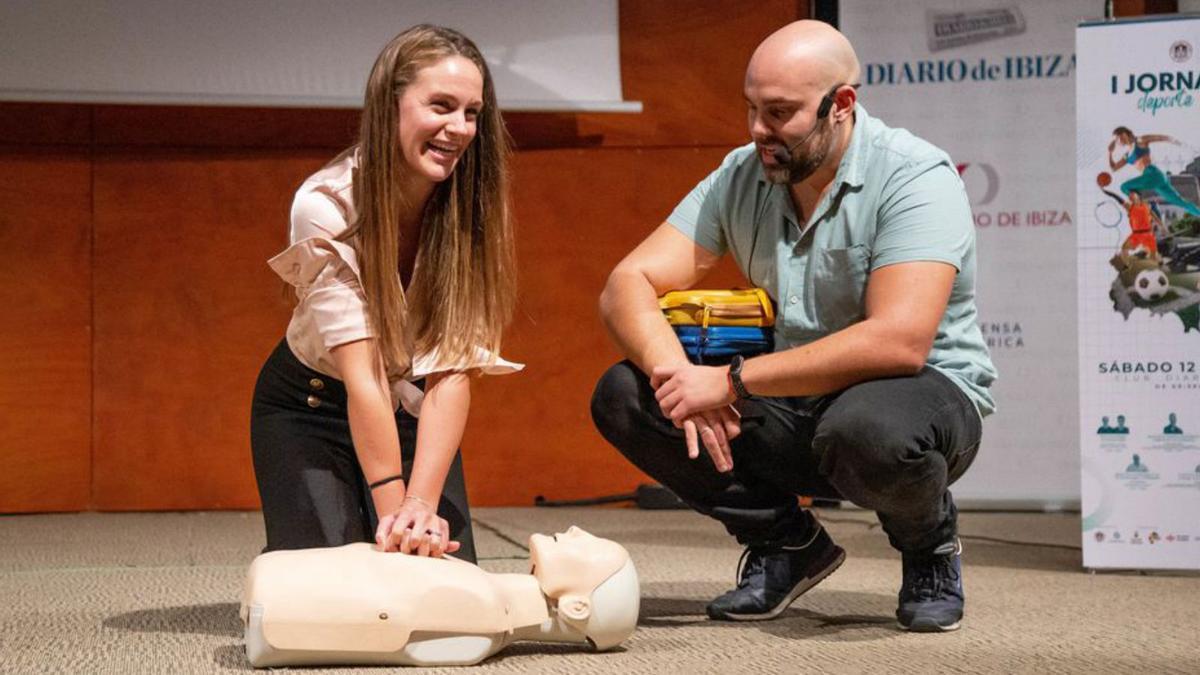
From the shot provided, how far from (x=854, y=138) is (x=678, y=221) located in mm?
359

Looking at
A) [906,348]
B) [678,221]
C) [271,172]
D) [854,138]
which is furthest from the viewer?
[271,172]

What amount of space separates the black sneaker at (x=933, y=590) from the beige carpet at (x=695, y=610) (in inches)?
1.3

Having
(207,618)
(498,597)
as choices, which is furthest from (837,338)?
(207,618)

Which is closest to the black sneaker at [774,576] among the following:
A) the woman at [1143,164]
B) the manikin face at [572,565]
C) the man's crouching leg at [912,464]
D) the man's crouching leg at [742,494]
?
the man's crouching leg at [742,494]

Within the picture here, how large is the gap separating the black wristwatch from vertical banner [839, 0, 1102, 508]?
2.24 m

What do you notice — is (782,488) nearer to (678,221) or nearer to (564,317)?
(678,221)

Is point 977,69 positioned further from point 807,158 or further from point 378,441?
point 378,441

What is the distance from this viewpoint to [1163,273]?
120 inches

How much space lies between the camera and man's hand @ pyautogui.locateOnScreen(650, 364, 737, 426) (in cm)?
224

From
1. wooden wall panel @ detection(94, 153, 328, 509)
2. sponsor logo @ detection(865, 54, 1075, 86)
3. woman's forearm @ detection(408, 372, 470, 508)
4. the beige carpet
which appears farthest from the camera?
wooden wall panel @ detection(94, 153, 328, 509)

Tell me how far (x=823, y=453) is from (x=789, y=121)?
526mm

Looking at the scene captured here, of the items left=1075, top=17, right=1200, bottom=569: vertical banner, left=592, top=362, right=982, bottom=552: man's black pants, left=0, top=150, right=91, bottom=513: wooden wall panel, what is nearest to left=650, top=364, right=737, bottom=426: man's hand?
left=592, top=362, right=982, bottom=552: man's black pants

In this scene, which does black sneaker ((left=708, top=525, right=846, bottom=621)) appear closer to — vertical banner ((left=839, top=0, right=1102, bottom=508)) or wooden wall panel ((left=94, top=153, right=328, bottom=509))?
vertical banner ((left=839, top=0, right=1102, bottom=508))

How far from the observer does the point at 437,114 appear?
6.98 feet
